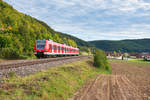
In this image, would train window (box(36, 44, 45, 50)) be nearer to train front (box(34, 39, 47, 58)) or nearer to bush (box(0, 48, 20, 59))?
train front (box(34, 39, 47, 58))

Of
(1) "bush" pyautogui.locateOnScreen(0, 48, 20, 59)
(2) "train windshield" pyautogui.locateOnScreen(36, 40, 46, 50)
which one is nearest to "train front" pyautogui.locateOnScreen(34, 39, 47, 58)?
(2) "train windshield" pyautogui.locateOnScreen(36, 40, 46, 50)

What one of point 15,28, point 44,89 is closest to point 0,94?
point 44,89

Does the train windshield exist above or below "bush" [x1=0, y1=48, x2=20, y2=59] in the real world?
above

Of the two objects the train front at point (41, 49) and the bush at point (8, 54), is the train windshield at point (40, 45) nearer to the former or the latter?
the train front at point (41, 49)

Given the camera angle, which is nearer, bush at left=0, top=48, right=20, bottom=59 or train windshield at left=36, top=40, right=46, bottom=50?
bush at left=0, top=48, right=20, bottom=59

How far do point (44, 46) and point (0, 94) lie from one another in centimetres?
2156

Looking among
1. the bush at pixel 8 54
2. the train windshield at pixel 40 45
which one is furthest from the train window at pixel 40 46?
the bush at pixel 8 54

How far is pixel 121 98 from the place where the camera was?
1052 centimetres

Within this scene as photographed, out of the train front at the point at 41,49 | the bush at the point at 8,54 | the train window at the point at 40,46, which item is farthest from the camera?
the train window at the point at 40,46

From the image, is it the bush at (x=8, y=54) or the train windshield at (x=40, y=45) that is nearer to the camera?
the bush at (x=8, y=54)

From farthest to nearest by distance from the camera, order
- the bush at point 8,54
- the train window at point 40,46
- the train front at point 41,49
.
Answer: the train window at point 40,46
the train front at point 41,49
the bush at point 8,54

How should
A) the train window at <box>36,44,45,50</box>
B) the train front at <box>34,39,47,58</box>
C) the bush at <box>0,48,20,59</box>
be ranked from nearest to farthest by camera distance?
the bush at <box>0,48,20,59</box>
the train front at <box>34,39,47,58</box>
the train window at <box>36,44,45,50</box>

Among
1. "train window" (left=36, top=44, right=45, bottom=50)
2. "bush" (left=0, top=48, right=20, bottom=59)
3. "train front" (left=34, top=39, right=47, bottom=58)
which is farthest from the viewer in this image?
"train window" (left=36, top=44, right=45, bottom=50)

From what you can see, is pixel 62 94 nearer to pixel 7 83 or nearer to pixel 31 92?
pixel 31 92
